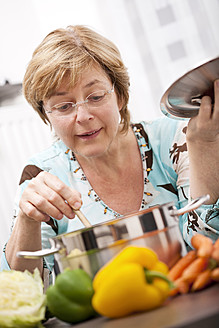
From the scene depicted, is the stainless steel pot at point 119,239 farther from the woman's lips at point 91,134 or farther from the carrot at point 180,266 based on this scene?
the woman's lips at point 91,134

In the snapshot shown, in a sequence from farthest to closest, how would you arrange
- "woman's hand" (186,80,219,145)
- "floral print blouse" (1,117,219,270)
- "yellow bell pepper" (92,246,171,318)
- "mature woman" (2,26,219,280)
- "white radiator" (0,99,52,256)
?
"white radiator" (0,99,52,256) → "floral print blouse" (1,117,219,270) → "mature woman" (2,26,219,280) → "woman's hand" (186,80,219,145) → "yellow bell pepper" (92,246,171,318)

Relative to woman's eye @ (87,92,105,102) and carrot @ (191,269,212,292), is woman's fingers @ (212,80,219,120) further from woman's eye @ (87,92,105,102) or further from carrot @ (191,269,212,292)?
woman's eye @ (87,92,105,102)

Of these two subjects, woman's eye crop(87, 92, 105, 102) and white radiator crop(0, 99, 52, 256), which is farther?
white radiator crop(0, 99, 52, 256)

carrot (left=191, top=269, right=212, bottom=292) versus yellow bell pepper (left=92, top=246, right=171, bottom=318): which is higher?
yellow bell pepper (left=92, top=246, right=171, bottom=318)

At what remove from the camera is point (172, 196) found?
1793mm

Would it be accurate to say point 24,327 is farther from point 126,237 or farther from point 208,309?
point 208,309

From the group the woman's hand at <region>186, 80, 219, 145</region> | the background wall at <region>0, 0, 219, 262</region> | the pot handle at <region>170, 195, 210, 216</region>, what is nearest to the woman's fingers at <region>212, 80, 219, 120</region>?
the woman's hand at <region>186, 80, 219, 145</region>

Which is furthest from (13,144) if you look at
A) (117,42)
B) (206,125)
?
(206,125)

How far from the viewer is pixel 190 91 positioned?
1065mm

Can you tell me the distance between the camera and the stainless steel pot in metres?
0.83

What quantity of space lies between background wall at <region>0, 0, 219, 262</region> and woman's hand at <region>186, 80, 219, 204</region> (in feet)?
8.16

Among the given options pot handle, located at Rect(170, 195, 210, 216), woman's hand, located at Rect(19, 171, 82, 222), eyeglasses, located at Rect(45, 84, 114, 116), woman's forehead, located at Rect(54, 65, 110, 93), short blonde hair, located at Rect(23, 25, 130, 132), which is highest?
short blonde hair, located at Rect(23, 25, 130, 132)

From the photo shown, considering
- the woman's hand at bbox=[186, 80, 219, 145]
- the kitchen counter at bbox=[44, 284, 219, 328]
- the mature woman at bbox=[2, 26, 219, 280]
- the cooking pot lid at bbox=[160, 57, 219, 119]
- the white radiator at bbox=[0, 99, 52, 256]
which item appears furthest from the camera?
the white radiator at bbox=[0, 99, 52, 256]

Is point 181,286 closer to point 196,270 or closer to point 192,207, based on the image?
point 196,270
